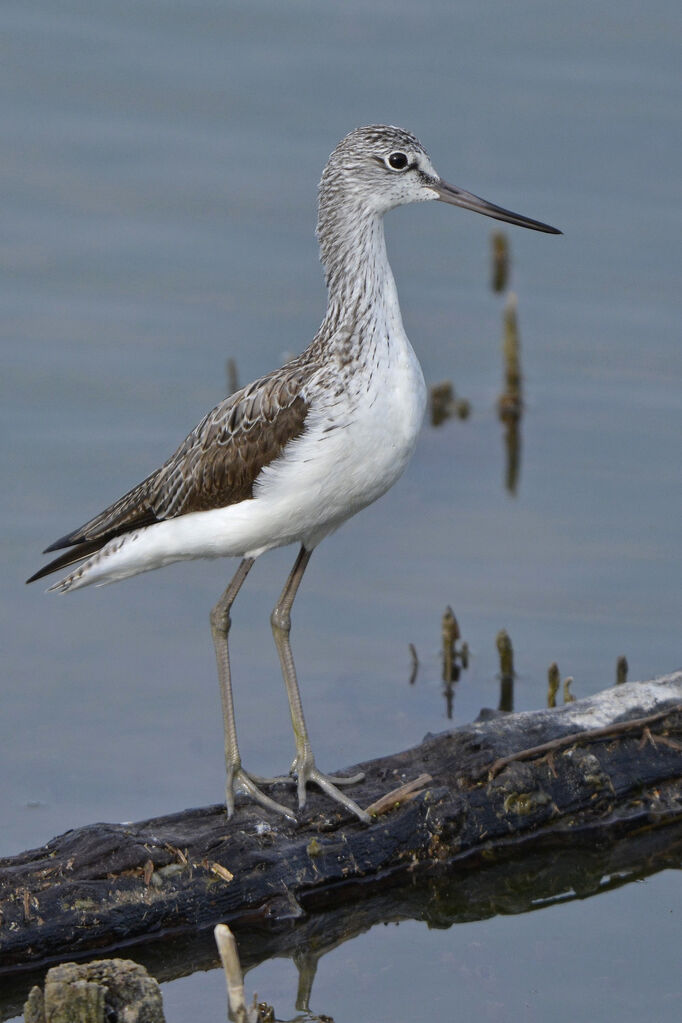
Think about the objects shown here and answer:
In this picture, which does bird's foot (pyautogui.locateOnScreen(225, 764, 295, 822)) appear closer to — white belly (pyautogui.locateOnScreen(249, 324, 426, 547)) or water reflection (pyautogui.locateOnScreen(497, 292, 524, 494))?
white belly (pyautogui.locateOnScreen(249, 324, 426, 547))

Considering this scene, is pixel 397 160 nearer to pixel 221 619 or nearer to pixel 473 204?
pixel 473 204

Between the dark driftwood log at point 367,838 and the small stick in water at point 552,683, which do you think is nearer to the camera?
the dark driftwood log at point 367,838

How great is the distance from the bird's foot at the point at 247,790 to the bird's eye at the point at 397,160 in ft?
9.82

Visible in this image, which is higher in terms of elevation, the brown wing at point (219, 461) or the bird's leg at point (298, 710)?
the brown wing at point (219, 461)

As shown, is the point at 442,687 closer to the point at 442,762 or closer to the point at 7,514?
the point at 442,762

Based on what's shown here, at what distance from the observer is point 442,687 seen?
998 cm

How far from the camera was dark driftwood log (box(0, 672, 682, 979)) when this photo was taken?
22.9ft

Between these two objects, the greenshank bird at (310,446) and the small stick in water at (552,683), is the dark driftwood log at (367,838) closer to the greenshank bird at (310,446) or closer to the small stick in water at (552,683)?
the greenshank bird at (310,446)

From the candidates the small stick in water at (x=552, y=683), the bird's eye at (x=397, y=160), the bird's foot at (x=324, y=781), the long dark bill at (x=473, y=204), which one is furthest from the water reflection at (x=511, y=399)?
the bird's foot at (x=324, y=781)

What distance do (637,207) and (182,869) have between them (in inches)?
332

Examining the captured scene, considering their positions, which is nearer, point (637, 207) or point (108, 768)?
point (108, 768)

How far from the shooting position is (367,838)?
759 cm

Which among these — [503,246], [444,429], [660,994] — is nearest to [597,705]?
[660,994]

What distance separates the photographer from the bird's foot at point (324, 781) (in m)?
7.67
